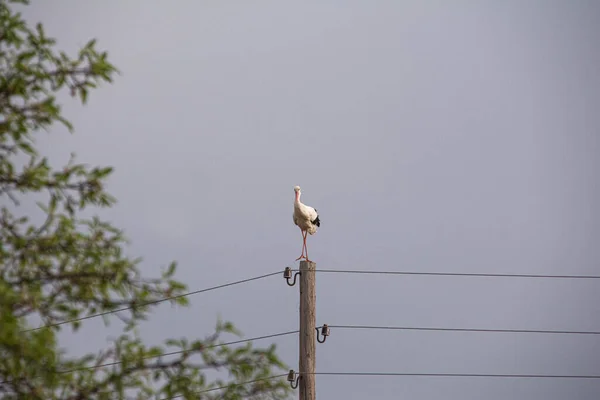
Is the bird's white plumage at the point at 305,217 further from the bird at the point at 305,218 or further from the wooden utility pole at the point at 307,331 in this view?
the wooden utility pole at the point at 307,331

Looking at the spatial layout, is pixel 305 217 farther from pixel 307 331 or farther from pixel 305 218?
pixel 307 331

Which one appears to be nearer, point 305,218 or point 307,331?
point 307,331

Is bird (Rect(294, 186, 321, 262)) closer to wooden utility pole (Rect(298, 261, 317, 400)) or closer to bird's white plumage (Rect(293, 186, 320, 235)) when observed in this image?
bird's white plumage (Rect(293, 186, 320, 235))

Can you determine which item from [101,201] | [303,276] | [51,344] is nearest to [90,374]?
[51,344]

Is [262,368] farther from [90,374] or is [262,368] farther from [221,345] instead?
[90,374]

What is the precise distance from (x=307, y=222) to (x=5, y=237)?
401 inches

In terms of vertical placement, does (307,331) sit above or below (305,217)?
below

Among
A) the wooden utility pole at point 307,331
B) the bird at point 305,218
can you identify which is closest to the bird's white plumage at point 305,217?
the bird at point 305,218

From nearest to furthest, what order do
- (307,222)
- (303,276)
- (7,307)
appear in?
(7,307) → (303,276) → (307,222)

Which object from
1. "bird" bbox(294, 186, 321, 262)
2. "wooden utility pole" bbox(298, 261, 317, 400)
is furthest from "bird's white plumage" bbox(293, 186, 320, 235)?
"wooden utility pole" bbox(298, 261, 317, 400)

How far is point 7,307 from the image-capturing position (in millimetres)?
4887

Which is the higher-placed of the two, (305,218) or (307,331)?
(305,218)

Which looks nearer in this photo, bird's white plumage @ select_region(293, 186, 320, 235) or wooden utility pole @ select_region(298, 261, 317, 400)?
wooden utility pole @ select_region(298, 261, 317, 400)

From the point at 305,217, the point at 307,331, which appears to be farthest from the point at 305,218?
the point at 307,331
